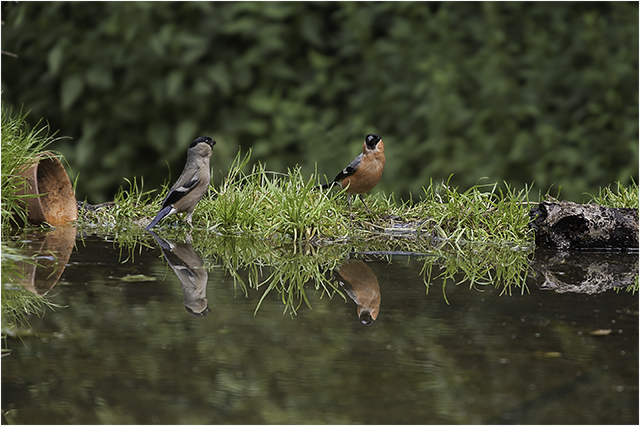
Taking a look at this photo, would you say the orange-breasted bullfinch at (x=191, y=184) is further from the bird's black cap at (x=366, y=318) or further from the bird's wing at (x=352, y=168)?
the bird's black cap at (x=366, y=318)

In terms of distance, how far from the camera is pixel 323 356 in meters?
2.31

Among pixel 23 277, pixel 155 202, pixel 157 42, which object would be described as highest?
pixel 157 42

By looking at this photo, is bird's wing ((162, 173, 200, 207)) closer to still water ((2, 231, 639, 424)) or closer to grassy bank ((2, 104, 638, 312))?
grassy bank ((2, 104, 638, 312))

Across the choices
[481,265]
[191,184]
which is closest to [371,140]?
[191,184]

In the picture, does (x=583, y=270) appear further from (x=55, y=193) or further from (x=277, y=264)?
(x=55, y=193)

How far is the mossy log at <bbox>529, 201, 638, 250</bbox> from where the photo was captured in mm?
4527

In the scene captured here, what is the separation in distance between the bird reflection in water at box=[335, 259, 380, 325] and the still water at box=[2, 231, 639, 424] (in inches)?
0.6

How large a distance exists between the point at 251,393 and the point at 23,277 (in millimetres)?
1763

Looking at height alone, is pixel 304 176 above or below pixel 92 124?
below

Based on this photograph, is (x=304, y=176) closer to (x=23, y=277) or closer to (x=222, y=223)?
(x=222, y=223)

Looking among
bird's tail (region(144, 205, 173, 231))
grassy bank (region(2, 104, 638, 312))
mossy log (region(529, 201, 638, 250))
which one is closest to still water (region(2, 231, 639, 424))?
grassy bank (region(2, 104, 638, 312))

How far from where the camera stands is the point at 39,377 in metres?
2.06

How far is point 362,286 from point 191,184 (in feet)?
6.19

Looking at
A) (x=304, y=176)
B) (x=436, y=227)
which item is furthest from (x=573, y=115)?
(x=304, y=176)
